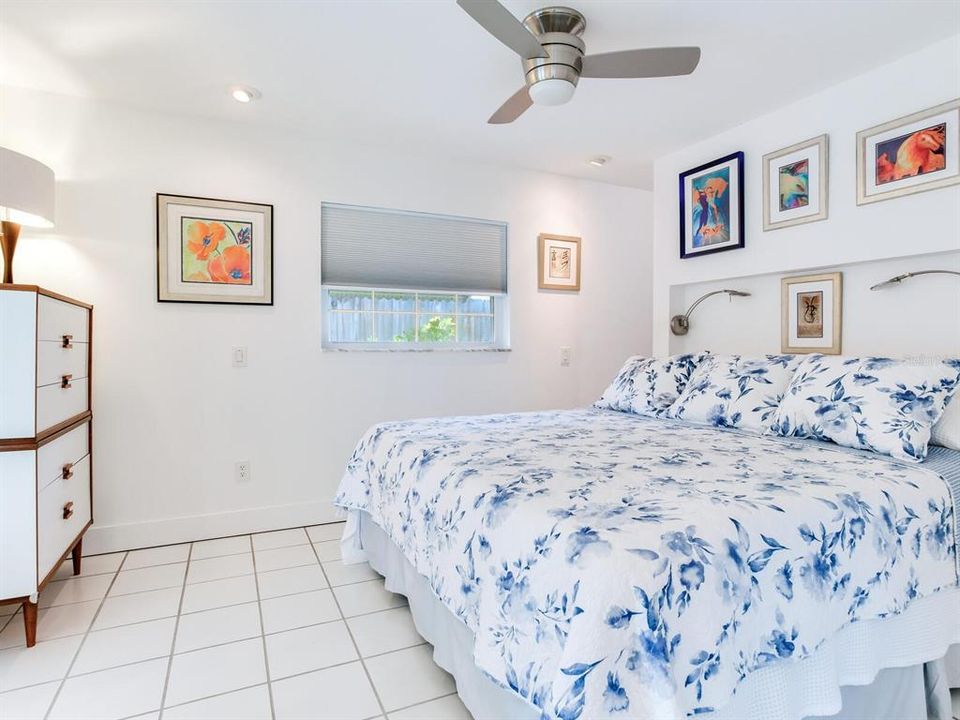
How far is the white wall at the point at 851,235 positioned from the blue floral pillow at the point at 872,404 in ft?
1.92

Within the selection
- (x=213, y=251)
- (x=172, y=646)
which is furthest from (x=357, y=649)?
(x=213, y=251)

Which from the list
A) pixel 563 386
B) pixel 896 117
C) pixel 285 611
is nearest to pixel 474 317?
pixel 563 386

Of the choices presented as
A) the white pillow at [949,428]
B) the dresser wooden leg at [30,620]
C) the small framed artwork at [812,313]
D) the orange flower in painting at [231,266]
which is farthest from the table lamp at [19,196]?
the small framed artwork at [812,313]

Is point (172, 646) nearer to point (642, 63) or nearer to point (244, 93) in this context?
point (244, 93)

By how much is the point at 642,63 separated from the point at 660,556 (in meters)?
1.75

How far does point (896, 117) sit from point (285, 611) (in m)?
3.38

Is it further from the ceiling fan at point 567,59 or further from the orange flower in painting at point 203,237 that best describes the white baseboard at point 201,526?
the ceiling fan at point 567,59

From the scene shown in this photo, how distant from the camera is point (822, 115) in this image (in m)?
2.64

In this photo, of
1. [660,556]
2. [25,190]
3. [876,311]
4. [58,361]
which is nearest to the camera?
[660,556]

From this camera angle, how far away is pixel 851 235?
8.28ft

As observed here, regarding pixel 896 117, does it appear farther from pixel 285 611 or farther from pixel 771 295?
pixel 285 611

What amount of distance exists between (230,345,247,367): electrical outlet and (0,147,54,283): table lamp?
3.36 feet

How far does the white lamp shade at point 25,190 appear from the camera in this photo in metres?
2.15

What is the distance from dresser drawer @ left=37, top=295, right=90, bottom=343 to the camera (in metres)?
1.95
